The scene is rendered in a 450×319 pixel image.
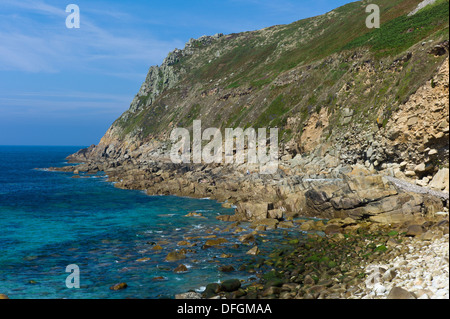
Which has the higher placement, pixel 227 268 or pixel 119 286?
pixel 227 268

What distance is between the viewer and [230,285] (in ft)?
61.4

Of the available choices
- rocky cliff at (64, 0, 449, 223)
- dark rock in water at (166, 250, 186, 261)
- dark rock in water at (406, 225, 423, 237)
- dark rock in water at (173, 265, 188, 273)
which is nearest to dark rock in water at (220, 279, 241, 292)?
dark rock in water at (173, 265, 188, 273)

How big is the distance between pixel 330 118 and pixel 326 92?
8498 mm

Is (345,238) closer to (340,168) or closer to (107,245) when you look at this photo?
(107,245)

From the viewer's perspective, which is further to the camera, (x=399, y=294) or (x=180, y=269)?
(x=180, y=269)

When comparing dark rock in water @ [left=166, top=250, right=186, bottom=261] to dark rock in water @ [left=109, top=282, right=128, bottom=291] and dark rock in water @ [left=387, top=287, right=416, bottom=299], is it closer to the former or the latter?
dark rock in water @ [left=109, top=282, right=128, bottom=291]

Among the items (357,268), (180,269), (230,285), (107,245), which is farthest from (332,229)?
(107,245)

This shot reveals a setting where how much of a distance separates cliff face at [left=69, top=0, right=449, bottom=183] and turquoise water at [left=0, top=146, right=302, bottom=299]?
21.8 meters

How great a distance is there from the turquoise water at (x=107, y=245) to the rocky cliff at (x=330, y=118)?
7761mm

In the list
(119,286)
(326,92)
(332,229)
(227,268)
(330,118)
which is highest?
(326,92)

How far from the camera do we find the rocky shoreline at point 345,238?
16.8 metres

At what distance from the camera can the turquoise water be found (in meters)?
20.5

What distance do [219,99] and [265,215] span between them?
245 feet

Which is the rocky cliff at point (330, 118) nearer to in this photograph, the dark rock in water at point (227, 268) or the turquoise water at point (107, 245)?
the turquoise water at point (107, 245)
